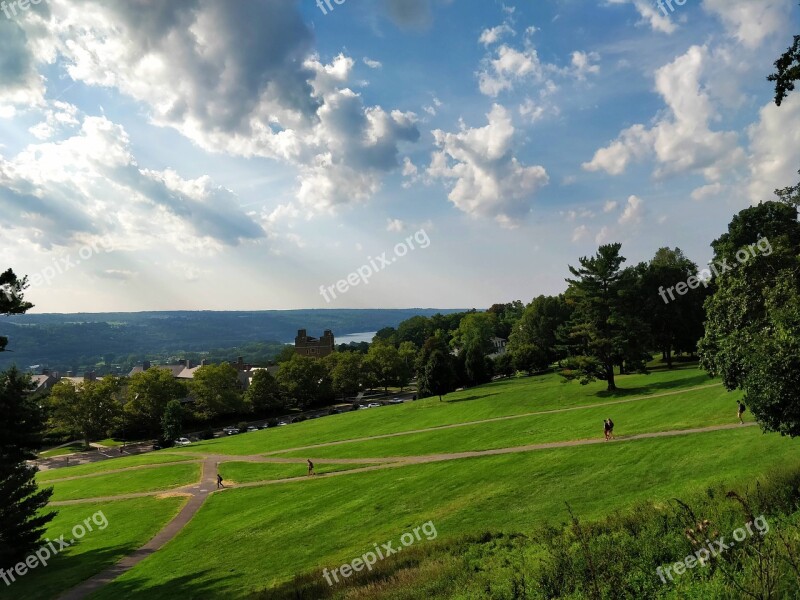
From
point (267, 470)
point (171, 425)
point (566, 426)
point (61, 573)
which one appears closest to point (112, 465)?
point (171, 425)

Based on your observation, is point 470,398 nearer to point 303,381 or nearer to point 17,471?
point 303,381

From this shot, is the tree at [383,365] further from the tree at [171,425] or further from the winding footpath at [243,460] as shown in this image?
the winding footpath at [243,460]

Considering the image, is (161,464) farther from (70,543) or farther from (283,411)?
(283,411)

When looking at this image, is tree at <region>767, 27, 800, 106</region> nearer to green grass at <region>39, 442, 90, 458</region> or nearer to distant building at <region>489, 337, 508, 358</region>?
green grass at <region>39, 442, 90, 458</region>

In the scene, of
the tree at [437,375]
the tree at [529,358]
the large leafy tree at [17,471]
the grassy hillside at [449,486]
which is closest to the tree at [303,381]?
the tree at [437,375]

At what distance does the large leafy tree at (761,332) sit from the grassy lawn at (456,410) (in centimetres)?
2167

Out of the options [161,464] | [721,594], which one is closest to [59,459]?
[161,464]

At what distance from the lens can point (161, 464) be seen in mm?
47844

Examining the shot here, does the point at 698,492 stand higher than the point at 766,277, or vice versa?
the point at 766,277

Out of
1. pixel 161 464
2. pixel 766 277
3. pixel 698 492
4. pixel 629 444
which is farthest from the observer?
pixel 161 464

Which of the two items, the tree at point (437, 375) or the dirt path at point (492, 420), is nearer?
the dirt path at point (492, 420)

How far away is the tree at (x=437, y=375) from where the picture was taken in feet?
196

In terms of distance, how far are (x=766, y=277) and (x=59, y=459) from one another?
8288 cm

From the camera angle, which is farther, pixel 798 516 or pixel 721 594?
pixel 798 516
